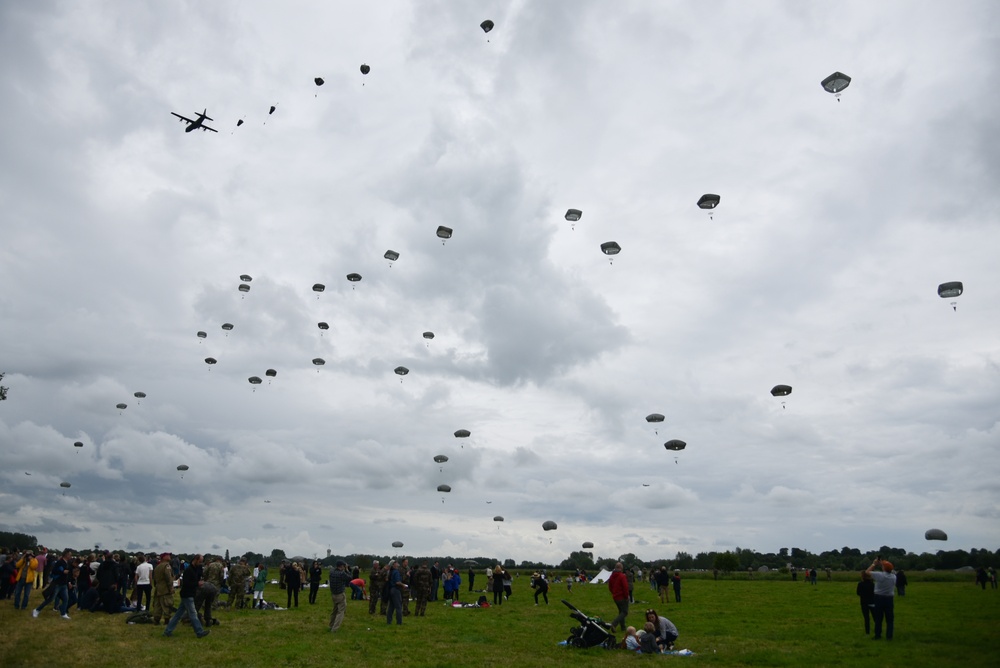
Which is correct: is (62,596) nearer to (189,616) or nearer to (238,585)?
(238,585)

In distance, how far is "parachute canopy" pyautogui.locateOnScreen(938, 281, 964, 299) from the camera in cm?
3556

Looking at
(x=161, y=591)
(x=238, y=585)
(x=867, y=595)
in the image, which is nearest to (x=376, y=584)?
(x=238, y=585)

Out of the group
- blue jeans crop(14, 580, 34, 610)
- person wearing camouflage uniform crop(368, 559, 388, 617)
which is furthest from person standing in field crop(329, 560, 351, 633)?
blue jeans crop(14, 580, 34, 610)

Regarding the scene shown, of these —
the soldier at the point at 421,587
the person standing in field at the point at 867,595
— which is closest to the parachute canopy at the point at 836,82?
the person standing in field at the point at 867,595

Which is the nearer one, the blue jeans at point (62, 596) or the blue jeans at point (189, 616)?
the blue jeans at point (189, 616)

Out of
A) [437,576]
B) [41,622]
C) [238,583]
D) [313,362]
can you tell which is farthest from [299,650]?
[313,362]

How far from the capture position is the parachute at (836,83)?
1281 inches

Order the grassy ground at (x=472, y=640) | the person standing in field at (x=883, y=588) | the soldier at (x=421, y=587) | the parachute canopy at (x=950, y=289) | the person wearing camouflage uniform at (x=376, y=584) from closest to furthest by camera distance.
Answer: the grassy ground at (x=472, y=640)
the person standing in field at (x=883, y=588)
the person wearing camouflage uniform at (x=376, y=584)
the soldier at (x=421, y=587)
the parachute canopy at (x=950, y=289)

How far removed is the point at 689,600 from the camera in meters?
35.0

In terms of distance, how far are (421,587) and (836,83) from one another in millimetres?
31496

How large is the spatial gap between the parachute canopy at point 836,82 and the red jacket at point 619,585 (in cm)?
2697

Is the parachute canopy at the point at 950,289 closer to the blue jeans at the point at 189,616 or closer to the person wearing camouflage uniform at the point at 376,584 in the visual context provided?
the person wearing camouflage uniform at the point at 376,584

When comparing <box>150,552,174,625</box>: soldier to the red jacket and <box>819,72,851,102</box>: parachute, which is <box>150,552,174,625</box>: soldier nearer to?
the red jacket

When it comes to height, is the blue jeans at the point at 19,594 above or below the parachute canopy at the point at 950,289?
below
